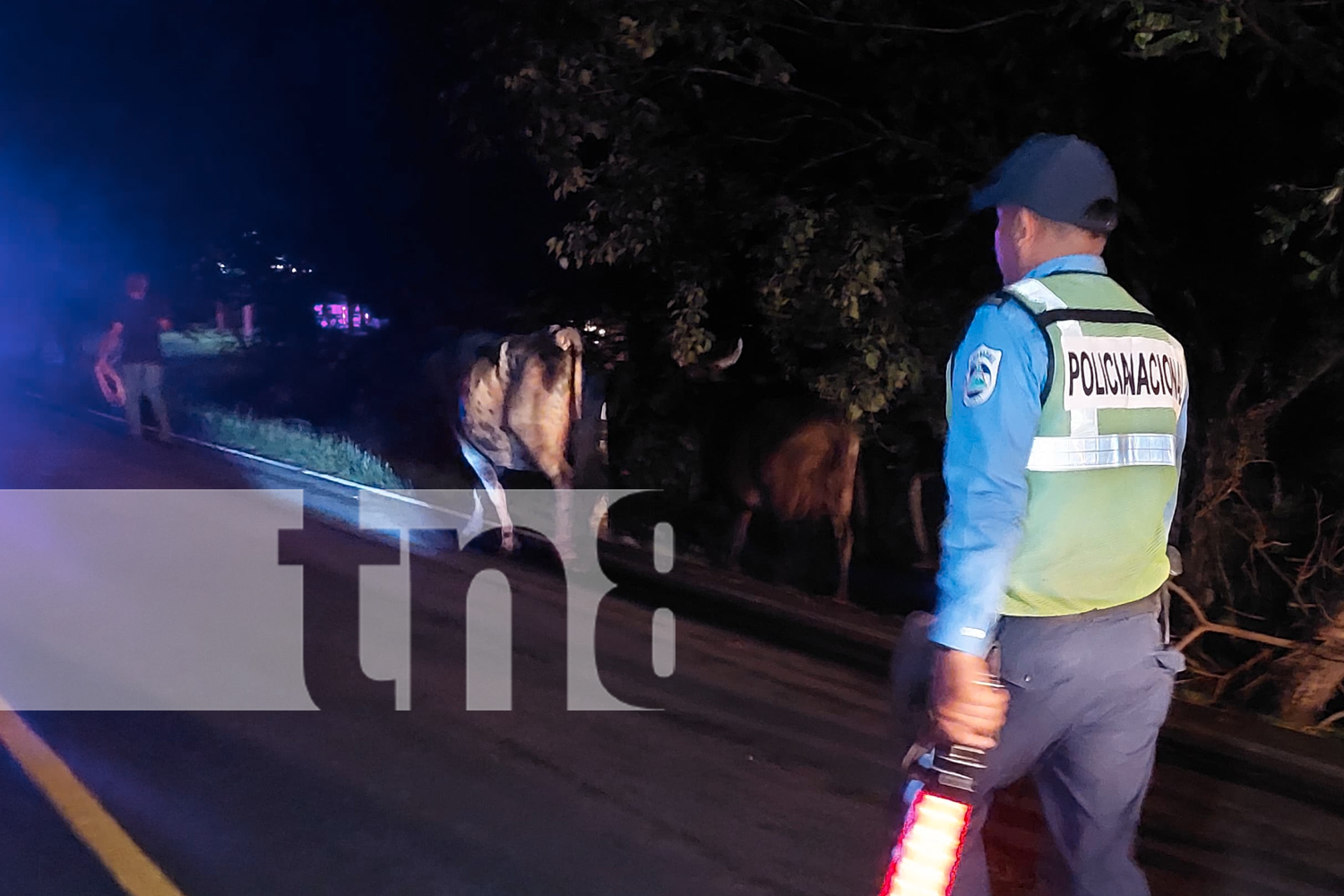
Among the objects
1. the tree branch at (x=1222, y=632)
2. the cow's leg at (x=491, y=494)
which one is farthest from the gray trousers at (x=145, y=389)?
the tree branch at (x=1222, y=632)

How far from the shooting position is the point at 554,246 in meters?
8.36

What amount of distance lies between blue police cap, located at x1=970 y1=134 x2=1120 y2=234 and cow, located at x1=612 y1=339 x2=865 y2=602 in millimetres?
5899

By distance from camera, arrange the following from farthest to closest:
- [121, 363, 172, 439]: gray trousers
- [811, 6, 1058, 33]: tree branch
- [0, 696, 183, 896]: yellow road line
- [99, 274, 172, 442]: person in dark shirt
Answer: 1. [121, 363, 172, 439]: gray trousers
2. [99, 274, 172, 442]: person in dark shirt
3. [811, 6, 1058, 33]: tree branch
4. [0, 696, 183, 896]: yellow road line

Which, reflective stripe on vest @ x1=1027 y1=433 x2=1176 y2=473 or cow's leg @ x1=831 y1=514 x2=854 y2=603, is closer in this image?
reflective stripe on vest @ x1=1027 y1=433 x2=1176 y2=473

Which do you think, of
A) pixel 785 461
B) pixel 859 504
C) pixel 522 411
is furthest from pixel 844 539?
pixel 522 411

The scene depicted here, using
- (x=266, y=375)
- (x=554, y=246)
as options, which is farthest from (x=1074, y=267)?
(x=266, y=375)

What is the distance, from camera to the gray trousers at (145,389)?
45.7 feet

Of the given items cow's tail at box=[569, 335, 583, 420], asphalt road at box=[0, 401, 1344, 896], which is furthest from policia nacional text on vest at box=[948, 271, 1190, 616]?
cow's tail at box=[569, 335, 583, 420]

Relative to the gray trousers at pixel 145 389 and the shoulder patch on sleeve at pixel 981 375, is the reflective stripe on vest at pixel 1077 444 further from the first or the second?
the gray trousers at pixel 145 389

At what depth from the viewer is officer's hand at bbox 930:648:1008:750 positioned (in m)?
2.38

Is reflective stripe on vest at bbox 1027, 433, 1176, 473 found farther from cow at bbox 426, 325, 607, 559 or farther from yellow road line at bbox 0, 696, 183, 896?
cow at bbox 426, 325, 607, 559

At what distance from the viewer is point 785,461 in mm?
9352

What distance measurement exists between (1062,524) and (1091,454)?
170 millimetres

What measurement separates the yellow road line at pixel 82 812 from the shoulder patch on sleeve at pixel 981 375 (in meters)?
3.23
